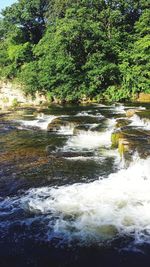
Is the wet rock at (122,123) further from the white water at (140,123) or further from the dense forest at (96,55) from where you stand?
the dense forest at (96,55)

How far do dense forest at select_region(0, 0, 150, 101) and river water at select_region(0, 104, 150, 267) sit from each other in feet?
49.6

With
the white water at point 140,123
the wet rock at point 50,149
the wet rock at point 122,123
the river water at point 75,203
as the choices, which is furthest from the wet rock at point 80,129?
the white water at point 140,123

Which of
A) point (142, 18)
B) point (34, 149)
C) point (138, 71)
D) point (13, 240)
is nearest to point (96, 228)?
point (13, 240)

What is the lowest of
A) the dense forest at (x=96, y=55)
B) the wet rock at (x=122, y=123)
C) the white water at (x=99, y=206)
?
the white water at (x=99, y=206)

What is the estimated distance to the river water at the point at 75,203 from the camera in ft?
22.3

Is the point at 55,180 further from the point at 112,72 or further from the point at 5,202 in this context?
the point at 112,72

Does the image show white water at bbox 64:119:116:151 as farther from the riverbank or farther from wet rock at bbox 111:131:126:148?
the riverbank

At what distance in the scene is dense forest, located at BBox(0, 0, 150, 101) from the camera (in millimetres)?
29719

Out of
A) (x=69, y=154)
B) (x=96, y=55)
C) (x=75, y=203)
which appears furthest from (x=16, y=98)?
(x=75, y=203)

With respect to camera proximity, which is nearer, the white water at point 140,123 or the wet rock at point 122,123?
the white water at point 140,123

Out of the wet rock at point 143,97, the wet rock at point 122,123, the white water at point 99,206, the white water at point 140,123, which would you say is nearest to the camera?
the white water at point 99,206

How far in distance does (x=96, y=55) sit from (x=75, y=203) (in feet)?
77.3

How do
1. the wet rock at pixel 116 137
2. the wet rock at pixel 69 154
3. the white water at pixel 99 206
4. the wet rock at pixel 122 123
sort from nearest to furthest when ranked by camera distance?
the white water at pixel 99 206, the wet rock at pixel 69 154, the wet rock at pixel 116 137, the wet rock at pixel 122 123

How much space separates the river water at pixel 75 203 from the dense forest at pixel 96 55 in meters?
15.1
